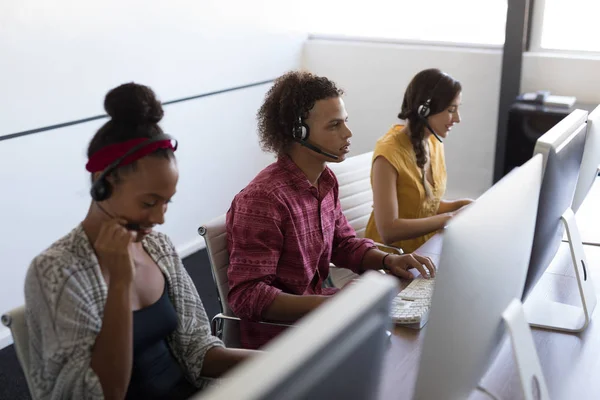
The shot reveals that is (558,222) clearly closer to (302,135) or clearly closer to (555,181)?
(555,181)

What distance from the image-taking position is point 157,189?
1.35 meters

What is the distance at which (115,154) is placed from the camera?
132 cm

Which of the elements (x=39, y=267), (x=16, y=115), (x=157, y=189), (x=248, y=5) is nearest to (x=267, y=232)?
(x=157, y=189)

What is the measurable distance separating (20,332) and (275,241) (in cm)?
68

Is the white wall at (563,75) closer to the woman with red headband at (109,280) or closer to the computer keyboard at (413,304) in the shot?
the computer keyboard at (413,304)

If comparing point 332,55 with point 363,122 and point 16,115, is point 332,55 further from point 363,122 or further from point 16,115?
point 16,115

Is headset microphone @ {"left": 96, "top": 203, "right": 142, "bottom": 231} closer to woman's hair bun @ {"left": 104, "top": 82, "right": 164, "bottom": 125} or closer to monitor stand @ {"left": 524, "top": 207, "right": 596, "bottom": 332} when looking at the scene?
woman's hair bun @ {"left": 104, "top": 82, "right": 164, "bottom": 125}

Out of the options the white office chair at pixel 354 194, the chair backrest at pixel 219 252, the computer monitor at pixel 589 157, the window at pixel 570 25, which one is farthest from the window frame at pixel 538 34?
the chair backrest at pixel 219 252

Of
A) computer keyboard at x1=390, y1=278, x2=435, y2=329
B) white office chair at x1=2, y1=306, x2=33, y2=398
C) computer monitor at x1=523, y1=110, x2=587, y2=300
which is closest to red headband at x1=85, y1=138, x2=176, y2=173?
white office chair at x1=2, y1=306, x2=33, y2=398

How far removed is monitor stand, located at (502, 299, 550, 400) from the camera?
1232 millimetres

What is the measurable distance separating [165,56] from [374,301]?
304 cm

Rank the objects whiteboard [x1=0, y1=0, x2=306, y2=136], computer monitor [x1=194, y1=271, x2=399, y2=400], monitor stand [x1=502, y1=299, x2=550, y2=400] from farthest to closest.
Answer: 1. whiteboard [x1=0, y1=0, x2=306, y2=136]
2. monitor stand [x1=502, y1=299, x2=550, y2=400]
3. computer monitor [x1=194, y1=271, x2=399, y2=400]

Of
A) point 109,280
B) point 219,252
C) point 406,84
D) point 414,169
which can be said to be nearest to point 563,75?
point 406,84

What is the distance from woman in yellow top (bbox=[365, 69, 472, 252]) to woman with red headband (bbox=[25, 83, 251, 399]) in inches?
44.3
